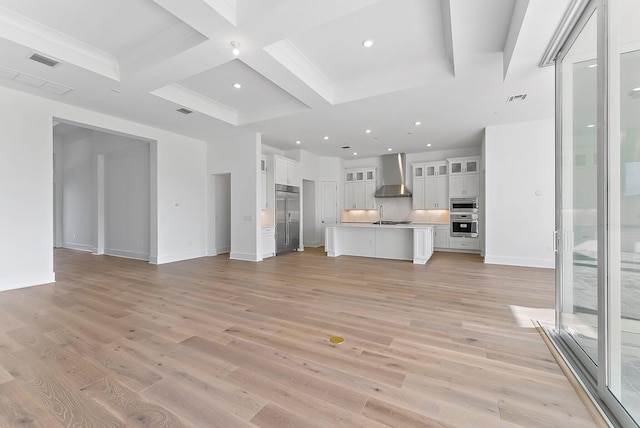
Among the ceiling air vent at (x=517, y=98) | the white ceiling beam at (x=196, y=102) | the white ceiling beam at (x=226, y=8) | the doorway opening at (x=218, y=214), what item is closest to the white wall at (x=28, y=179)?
the white ceiling beam at (x=196, y=102)

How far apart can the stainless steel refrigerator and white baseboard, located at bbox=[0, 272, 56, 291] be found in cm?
453

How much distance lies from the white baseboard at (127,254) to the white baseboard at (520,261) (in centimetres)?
818

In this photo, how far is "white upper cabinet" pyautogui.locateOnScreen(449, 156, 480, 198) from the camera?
25.1ft

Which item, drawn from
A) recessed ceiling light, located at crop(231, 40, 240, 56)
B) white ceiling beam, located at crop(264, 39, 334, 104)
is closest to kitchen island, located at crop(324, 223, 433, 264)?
white ceiling beam, located at crop(264, 39, 334, 104)

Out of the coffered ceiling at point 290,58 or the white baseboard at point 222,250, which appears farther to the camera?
the white baseboard at point 222,250

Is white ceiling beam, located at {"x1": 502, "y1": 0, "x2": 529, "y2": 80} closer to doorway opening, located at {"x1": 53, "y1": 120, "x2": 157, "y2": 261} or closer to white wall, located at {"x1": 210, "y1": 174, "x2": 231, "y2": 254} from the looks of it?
white wall, located at {"x1": 210, "y1": 174, "x2": 231, "y2": 254}

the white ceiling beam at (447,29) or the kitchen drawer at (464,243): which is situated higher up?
the white ceiling beam at (447,29)

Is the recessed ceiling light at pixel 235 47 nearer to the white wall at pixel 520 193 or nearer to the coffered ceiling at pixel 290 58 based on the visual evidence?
the coffered ceiling at pixel 290 58

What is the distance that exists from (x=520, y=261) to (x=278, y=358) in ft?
19.5

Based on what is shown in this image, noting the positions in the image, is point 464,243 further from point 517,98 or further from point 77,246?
point 77,246

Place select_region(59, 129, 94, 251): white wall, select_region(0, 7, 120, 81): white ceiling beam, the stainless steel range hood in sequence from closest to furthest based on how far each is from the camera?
select_region(0, 7, 120, 81): white ceiling beam, select_region(59, 129, 94, 251): white wall, the stainless steel range hood

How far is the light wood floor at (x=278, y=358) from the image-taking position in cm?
158

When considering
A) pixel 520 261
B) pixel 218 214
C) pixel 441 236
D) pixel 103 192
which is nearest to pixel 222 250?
pixel 218 214

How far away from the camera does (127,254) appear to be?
284 inches
